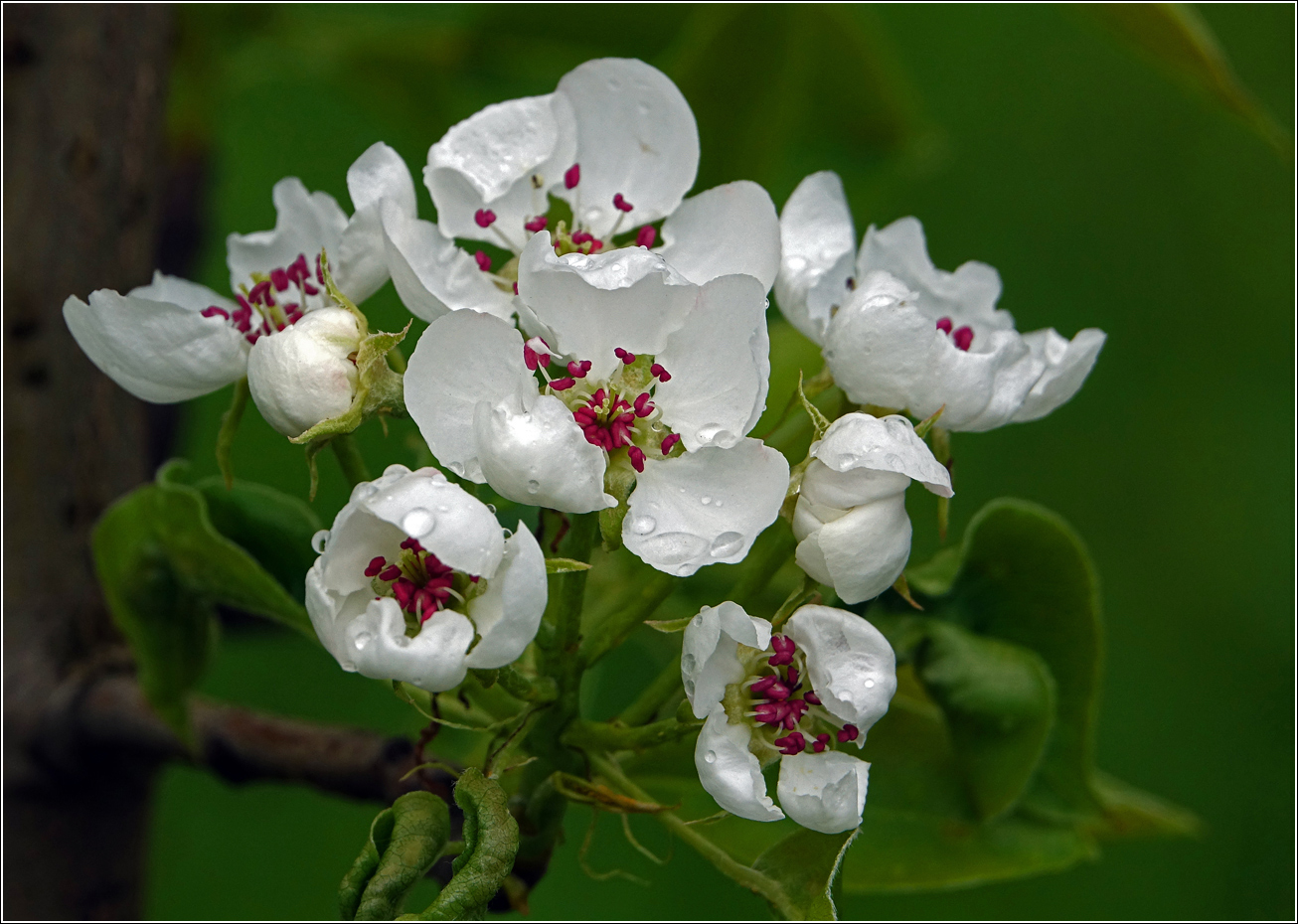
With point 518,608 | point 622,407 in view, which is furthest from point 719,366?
point 518,608

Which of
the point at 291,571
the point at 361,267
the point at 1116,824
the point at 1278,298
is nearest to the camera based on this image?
the point at 361,267

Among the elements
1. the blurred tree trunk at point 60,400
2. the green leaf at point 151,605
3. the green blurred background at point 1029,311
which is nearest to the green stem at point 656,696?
the green leaf at point 151,605

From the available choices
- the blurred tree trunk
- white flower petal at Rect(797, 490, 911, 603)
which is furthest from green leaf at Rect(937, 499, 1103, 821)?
the blurred tree trunk

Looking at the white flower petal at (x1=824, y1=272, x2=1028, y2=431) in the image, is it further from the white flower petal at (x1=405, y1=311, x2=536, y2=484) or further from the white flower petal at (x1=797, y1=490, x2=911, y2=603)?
the white flower petal at (x1=405, y1=311, x2=536, y2=484)

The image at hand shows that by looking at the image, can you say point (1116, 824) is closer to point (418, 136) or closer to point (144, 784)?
point (144, 784)

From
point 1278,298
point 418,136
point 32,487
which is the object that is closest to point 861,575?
point 32,487

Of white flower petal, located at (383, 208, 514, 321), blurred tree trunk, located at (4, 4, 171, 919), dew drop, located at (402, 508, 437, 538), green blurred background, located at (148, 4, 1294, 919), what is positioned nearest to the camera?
dew drop, located at (402, 508, 437, 538)
